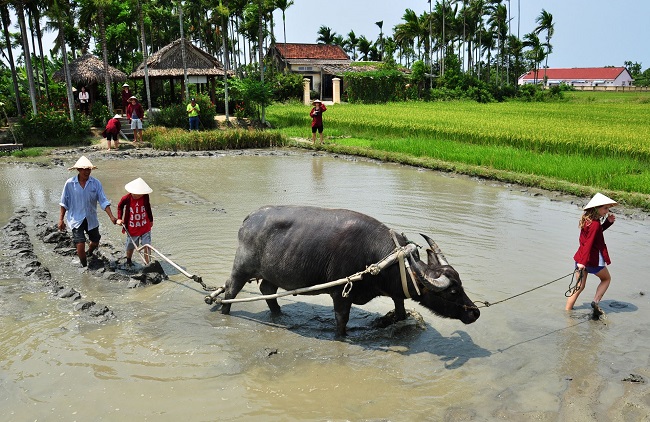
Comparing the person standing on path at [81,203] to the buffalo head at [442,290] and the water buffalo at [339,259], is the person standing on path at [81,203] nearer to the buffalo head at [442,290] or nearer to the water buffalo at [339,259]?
the water buffalo at [339,259]

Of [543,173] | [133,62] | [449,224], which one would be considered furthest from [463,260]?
[133,62]

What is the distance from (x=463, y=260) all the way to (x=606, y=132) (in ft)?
39.9

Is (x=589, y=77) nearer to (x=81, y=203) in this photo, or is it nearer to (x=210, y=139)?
(x=210, y=139)

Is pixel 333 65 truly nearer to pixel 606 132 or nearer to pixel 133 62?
pixel 133 62

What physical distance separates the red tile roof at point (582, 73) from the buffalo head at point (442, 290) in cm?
9526

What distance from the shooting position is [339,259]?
5.22 m

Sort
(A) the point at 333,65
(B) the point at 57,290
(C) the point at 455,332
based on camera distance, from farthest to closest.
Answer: (A) the point at 333,65 < (B) the point at 57,290 < (C) the point at 455,332

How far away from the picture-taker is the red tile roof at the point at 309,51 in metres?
46.3

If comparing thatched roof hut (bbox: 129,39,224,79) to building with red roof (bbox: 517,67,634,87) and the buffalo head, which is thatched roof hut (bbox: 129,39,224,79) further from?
building with red roof (bbox: 517,67,634,87)

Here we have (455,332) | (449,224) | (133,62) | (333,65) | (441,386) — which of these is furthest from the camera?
(333,65)

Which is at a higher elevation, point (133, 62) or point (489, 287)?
point (133, 62)

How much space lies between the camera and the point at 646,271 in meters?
7.27

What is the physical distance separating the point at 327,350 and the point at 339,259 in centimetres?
83

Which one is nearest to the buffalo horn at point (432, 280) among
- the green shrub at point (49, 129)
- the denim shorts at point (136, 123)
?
the denim shorts at point (136, 123)
